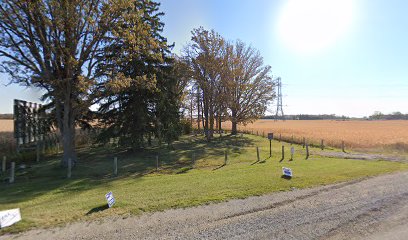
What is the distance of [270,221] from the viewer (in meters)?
6.14

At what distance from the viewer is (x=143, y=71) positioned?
19531mm

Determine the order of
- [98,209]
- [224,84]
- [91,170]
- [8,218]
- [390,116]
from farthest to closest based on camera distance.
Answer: [390,116] → [224,84] → [91,170] → [98,209] → [8,218]

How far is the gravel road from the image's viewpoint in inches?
216

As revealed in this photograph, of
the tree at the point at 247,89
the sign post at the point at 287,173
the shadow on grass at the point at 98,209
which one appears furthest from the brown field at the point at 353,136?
the shadow on grass at the point at 98,209

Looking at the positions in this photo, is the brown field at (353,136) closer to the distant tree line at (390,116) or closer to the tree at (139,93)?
the tree at (139,93)

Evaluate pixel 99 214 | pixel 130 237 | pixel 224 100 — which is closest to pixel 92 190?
pixel 99 214

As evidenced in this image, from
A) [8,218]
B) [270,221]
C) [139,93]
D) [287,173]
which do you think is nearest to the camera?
[270,221]

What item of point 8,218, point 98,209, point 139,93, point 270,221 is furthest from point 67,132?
point 270,221

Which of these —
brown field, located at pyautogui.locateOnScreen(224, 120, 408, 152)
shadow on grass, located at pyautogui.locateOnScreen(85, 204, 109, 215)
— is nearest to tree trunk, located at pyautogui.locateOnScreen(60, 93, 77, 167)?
shadow on grass, located at pyautogui.locateOnScreen(85, 204, 109, 215)

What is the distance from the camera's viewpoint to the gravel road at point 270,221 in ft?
18.0

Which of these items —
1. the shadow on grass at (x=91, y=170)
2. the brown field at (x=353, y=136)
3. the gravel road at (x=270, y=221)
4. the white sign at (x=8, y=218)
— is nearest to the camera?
the gravel road at (x=270, y=221)

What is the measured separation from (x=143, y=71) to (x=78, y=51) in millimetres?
4704

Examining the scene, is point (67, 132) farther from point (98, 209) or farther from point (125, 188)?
point (98, 209)

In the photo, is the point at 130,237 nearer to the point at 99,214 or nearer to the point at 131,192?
the point at 99,214
